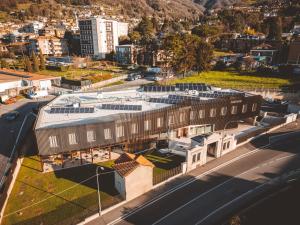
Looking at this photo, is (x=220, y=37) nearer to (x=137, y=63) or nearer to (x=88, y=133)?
(x=137, y=63)

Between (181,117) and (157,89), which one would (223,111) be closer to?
(181,117)

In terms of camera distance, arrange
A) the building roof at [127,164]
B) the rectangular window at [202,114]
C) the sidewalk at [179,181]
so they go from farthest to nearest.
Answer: the rectangular window at [202,114] < the building roof at [127,164] < the sidewalk at [179,181]

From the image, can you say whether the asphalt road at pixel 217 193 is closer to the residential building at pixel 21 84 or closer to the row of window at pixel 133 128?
the row of window at pixel 133 128

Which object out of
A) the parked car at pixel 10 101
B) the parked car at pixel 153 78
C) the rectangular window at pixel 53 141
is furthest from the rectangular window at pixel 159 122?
the parked car at pixel 153 78

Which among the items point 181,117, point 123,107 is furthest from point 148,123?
point 181,117

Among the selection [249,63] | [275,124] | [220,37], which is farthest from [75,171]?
[220,37]

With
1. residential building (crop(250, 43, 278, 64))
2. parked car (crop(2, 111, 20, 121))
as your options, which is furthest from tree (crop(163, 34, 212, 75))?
parked car (crop(2, 111, 20, 121))

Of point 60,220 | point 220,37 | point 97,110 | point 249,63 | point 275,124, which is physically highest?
point 220,37
